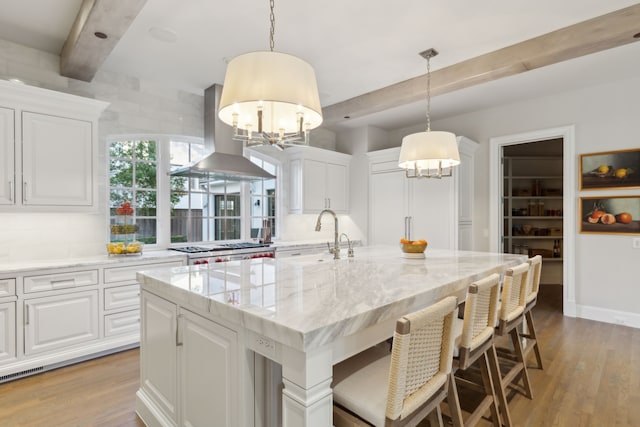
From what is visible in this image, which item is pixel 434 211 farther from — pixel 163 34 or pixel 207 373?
pixel 207 373

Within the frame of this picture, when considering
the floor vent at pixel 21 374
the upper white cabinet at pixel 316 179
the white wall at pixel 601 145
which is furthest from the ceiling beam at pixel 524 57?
the floor vent at pixel 21 374

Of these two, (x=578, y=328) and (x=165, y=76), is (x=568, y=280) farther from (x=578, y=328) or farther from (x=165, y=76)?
(x=165, y=76)

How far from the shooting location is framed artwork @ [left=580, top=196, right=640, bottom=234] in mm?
3973

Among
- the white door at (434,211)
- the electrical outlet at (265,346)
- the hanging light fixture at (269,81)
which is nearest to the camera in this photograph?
the electrical outlet at (265,346)

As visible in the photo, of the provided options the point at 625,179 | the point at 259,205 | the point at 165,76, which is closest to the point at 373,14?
the point at 165,76

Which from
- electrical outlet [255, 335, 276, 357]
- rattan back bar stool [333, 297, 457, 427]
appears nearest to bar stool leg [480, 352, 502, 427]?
rattan back bar stool [333, 297, 457, 427]

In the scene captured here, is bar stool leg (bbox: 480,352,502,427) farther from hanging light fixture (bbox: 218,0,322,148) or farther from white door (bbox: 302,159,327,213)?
white door (bbox: 302,159,327,213)

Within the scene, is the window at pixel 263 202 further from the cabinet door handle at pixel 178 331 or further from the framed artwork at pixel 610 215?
the framed artwork at pixel 610 215

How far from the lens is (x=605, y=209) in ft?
13.6

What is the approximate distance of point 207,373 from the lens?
1.58m

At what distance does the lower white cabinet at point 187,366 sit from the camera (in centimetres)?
147

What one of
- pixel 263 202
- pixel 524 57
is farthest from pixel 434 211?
pixel 263 202

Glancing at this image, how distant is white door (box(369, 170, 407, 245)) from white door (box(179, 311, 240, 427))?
13.5 feet

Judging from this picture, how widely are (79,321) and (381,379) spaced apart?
2.89 metres
